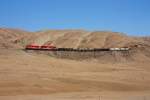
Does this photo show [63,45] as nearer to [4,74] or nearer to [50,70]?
[50,70]

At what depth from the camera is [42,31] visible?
135250mm

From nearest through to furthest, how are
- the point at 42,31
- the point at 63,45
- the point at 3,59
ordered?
the point at 3,59
the point at 63,45
the point at 42,31

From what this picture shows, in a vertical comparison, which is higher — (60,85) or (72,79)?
(72,79)

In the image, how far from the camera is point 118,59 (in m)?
87.9

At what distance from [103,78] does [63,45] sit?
63057 mm

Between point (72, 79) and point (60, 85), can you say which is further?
point (72, 79)

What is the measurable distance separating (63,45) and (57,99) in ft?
269

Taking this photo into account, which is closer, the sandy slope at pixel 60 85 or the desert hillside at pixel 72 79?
the sandy slope at pixel 60 85

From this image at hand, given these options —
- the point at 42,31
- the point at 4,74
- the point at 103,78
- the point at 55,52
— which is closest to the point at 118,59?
the point at 55,52

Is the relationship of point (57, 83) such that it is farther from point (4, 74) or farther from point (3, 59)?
point (3, 59)

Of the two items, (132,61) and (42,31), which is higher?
(42,31)

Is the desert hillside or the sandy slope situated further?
the desert hillside

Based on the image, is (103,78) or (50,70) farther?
(50,70)

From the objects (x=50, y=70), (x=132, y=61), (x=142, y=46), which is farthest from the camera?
(x=142, y=46)
